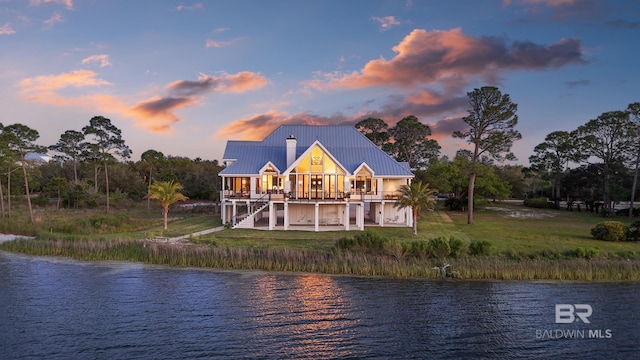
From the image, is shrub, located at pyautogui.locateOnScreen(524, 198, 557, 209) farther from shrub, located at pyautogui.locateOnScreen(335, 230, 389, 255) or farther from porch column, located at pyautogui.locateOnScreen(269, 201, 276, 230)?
shrub, located at pyautogui.locateOnScreen(335, 230, 389, 255)

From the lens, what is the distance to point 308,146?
152 feet

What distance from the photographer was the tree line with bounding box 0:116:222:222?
43.4m

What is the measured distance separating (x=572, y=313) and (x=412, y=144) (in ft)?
145

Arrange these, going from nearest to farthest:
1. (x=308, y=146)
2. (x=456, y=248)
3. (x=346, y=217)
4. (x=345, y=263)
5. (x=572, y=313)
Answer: (x=572, y=313), (x=345, y=263), (x=456, y=248), (x=346, y=217), (x=308, y=146)

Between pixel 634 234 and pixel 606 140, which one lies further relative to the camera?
pixel 606 140

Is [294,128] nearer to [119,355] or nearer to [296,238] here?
[296,238]

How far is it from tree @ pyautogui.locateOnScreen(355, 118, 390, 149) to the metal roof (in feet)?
43.4

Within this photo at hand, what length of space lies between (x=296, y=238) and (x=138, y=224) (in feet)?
50.8

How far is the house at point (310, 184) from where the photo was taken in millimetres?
39688

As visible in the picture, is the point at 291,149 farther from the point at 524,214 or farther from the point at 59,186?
the point at 59,186

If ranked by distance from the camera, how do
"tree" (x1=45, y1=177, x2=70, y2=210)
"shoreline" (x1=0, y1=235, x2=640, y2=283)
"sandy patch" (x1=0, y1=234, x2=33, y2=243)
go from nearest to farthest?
"shoreline" (x1=0, y1=235, x2=640, y2=283)
"sandy patch" (x1=0, y1=234, x2=33, y2=243)
"tree" (x1=45, y1=177, x2=70, y2=210)

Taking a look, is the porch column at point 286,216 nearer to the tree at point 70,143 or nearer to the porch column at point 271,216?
the porch column at point 271,216

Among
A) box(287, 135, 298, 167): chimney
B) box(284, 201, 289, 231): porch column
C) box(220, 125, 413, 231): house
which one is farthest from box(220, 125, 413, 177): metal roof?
box(284, 201, 289, 231): porch column

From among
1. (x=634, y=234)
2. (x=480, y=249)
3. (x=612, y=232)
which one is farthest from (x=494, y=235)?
(x=634, y=234)
